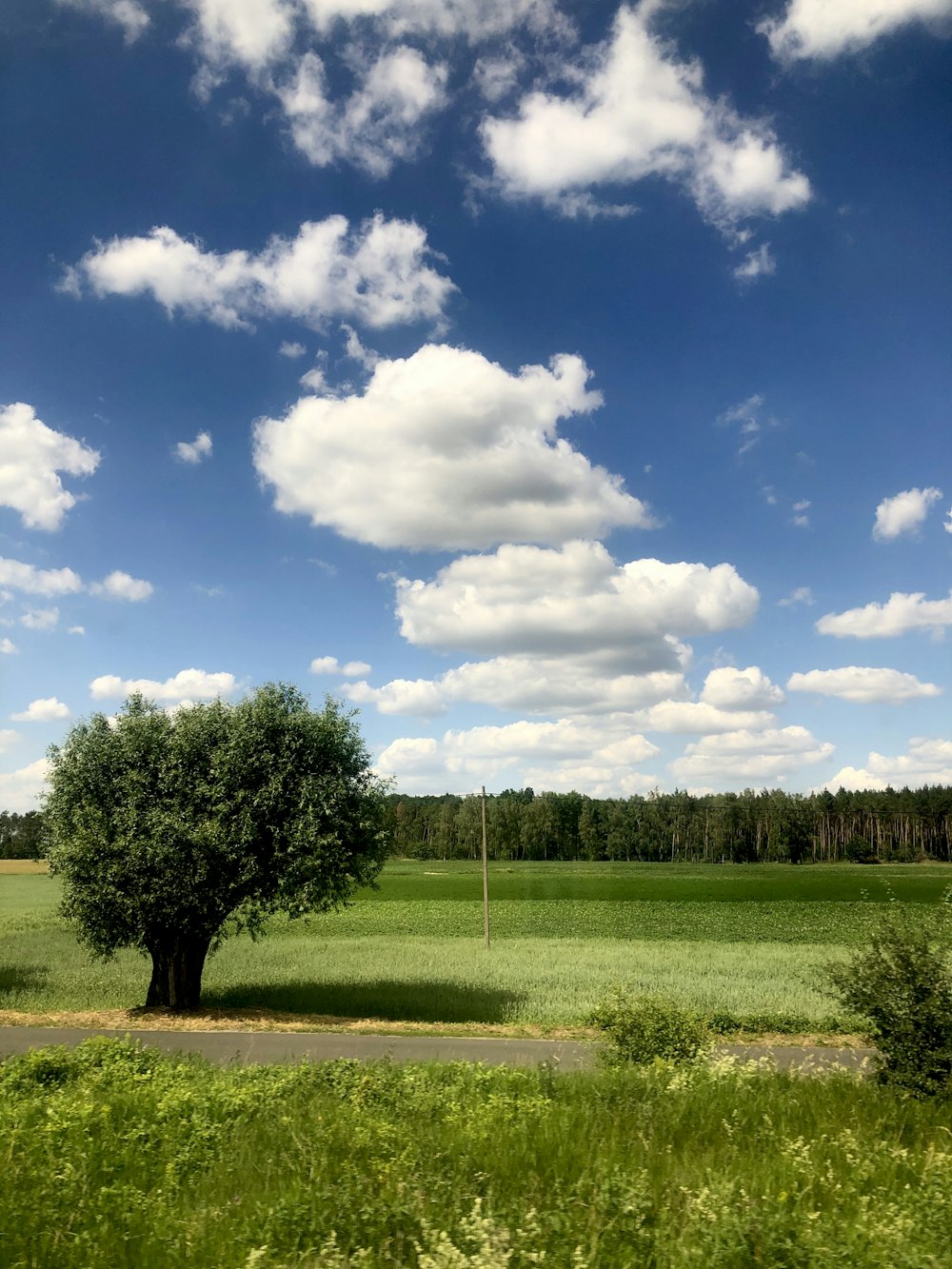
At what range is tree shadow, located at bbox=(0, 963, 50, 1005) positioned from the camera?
3247 centimetres

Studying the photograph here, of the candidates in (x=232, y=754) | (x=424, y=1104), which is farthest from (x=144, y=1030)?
(x=424, y=1104)

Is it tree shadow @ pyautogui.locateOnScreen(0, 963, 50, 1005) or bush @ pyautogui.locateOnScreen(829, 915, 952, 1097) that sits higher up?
bush @ pyautogui.locateOnScreen(829, 915, 952, 1097)

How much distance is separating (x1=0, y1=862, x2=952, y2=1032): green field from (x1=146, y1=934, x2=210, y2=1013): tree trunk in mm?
1227

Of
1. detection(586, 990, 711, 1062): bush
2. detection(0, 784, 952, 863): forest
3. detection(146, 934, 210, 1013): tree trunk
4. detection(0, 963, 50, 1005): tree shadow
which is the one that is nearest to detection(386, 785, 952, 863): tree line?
detection(0, 784, 952, 863): forest

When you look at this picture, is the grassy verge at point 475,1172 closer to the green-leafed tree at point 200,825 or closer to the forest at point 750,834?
the green-leafed tree at point 200,825

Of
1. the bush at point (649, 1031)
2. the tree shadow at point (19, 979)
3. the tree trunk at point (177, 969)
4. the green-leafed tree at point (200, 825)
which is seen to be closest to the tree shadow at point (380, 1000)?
the tree trunk at point (177, 969)

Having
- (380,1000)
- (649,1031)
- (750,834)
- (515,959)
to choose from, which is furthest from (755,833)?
(649,1031)

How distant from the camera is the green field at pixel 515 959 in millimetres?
27906

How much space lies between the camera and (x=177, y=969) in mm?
26938

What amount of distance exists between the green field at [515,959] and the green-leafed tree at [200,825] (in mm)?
2048

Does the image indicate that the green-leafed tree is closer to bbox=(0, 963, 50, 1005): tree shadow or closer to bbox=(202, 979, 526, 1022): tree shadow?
bbox=(202, 979, 526, 1022): tree shadow

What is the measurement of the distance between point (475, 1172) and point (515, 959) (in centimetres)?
3580

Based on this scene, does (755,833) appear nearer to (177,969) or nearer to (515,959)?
(515,959)

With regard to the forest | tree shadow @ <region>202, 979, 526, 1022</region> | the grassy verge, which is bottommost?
the forest
